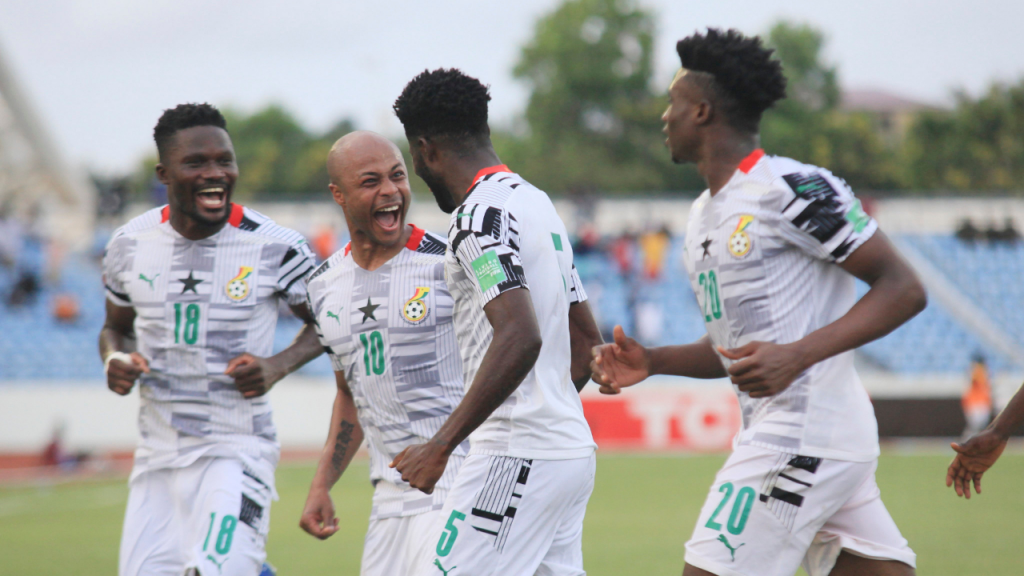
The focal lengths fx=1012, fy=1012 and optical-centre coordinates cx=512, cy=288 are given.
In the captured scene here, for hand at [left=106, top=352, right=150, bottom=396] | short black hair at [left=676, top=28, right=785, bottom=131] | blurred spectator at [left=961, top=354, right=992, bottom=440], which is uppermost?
short black hair at [left=676, top=28, right=785, bottom=131]

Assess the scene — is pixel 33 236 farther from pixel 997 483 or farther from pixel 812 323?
pixel 812 323

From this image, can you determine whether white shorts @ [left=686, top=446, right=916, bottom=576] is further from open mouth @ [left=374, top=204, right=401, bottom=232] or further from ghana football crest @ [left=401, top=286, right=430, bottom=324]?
open mouth @ [left=374, top=204, right=401, bottom=232]

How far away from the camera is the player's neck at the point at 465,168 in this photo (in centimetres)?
364

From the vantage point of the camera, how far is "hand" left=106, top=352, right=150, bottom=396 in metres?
4.79

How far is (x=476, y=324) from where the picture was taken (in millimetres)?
3600

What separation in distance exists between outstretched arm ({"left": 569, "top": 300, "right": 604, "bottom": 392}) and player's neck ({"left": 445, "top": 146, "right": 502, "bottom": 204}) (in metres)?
0.71

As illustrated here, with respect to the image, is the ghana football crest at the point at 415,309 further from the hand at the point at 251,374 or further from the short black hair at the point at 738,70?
the short black hair at the point at 738,70

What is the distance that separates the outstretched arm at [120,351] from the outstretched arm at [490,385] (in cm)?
207

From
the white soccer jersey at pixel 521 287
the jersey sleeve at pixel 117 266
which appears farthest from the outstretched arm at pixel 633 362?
the jersey sleeve at pixel 117 266

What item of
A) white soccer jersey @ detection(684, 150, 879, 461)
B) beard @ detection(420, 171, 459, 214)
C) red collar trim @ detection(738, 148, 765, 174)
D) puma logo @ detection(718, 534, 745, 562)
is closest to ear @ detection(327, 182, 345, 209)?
beard @ detection(420, 171, 459, 214)

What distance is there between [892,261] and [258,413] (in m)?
3.05

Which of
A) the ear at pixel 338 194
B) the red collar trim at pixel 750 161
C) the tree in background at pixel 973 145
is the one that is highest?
the tree in background at pixel 973 145

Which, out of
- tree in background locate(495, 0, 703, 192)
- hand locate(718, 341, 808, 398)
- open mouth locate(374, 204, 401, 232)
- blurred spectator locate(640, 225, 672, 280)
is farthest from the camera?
tree in background locate(495, 0, 703, 192)

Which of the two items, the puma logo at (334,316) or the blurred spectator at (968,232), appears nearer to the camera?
the puma logo at (334,316)
